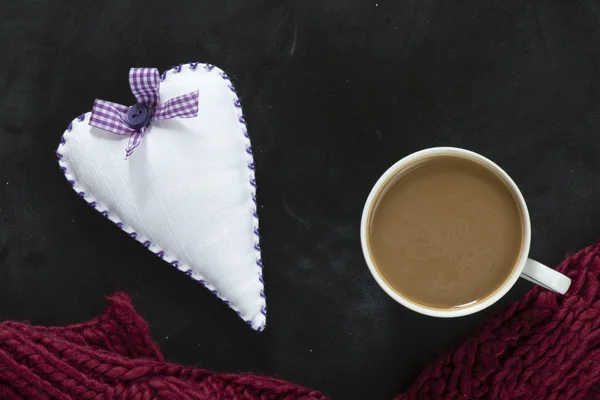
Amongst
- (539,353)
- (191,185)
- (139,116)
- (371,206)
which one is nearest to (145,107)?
(139,116)

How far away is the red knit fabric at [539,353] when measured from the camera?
0.97m

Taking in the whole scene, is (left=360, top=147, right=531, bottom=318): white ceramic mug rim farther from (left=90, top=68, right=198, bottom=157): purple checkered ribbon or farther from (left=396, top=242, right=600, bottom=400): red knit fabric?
(left=90, top=68, right=198, bottom=157): purple checkered ribbon

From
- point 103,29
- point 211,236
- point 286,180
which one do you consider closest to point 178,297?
point 211,236

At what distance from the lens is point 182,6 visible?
103cm

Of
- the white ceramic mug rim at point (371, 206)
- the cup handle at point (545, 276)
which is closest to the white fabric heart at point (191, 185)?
the white ceramic mug rim at point (371, 206)

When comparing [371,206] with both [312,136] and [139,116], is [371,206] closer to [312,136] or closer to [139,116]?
[312,136]

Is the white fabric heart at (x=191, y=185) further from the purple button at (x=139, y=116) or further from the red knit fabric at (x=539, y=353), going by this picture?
the red knit fabric at (x=539, y=353)

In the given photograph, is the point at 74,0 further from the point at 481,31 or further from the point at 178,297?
the point at 481,31

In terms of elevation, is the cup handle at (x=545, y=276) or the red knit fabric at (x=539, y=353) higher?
the cup handle at (x=545, y=276)

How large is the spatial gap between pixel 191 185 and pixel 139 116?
0.37 ft

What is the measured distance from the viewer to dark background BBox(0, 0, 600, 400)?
1.01 m

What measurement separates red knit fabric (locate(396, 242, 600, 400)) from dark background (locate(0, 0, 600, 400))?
0.13ft

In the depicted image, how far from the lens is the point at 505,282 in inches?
34.9

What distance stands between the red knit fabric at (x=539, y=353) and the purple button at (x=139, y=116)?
1.64 feet
